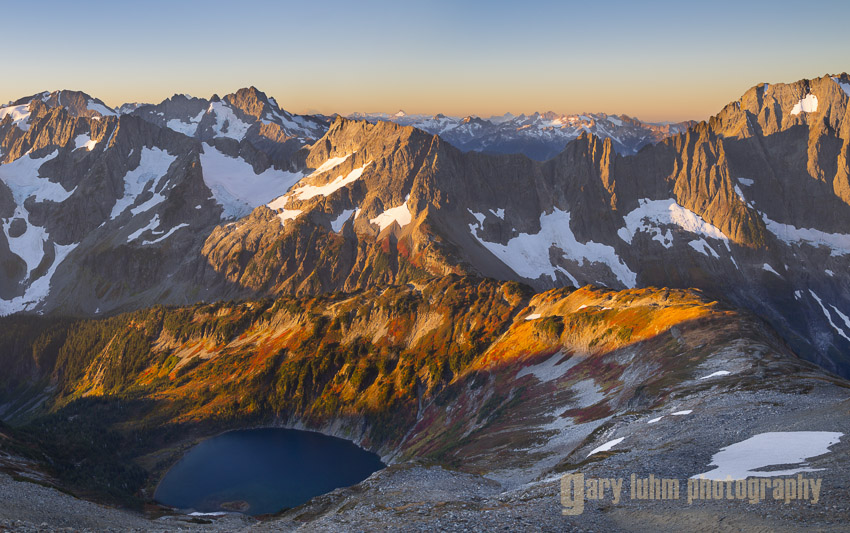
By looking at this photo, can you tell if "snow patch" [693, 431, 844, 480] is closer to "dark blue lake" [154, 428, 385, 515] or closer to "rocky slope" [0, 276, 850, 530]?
"rocky slope" [0, 276, 850, 530]

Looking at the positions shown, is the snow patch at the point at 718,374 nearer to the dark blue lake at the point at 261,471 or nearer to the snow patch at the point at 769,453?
the snow patch at the point at 769,453

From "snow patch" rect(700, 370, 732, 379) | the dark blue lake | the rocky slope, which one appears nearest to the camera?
the rocky slope

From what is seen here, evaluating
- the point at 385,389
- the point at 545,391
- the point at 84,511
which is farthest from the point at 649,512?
the point at 385,389

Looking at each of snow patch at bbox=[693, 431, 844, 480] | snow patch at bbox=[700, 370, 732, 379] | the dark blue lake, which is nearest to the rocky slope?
snow patch at bbox=[700, 370, 732, 379]

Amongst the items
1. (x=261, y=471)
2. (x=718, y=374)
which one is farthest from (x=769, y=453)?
(x=261, y=471)

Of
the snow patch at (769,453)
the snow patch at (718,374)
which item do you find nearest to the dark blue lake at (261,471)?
the snow patch at (718,374)

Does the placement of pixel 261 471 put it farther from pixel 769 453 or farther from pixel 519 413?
pixel 769 453
